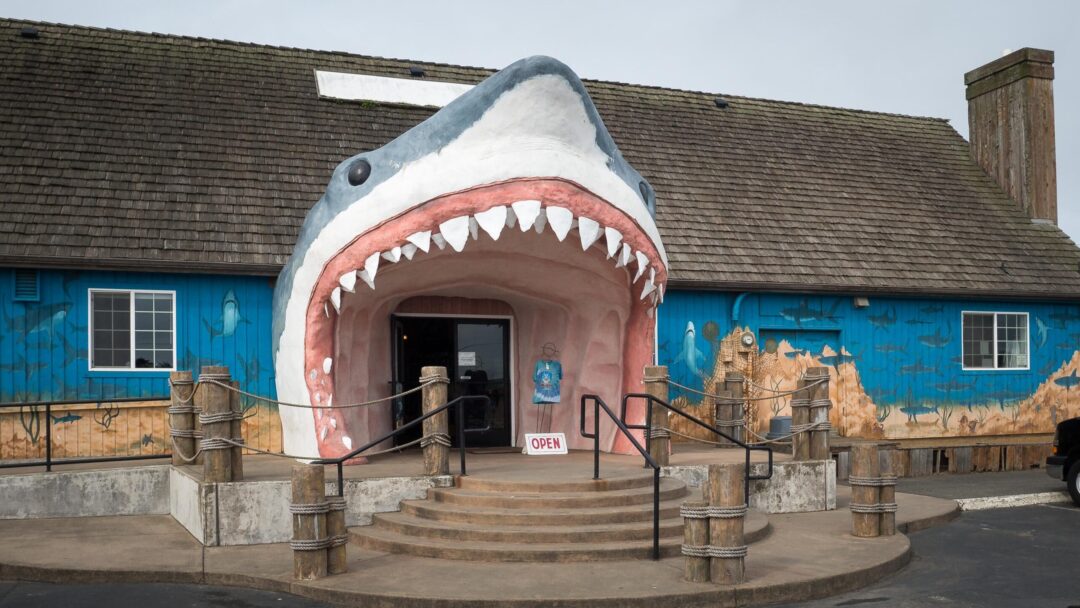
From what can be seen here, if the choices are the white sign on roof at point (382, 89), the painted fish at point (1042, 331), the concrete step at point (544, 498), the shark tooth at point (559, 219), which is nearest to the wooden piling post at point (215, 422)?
the concrete step at point (544, 498)

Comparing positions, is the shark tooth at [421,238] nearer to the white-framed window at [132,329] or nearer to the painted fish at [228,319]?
the painted fish at [228,319]


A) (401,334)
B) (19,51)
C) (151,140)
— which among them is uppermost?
(19,51)

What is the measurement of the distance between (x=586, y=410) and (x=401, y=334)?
2191mm

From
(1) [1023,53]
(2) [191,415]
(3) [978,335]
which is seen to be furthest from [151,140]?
(1) [1023,53]

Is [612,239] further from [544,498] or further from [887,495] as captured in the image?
[887,495]

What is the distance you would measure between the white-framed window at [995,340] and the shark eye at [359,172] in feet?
32.3

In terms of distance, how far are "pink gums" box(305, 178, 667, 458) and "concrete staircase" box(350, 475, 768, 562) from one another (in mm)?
1279

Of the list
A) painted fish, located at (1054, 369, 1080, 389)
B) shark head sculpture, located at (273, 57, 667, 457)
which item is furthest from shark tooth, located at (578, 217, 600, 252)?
painted fish, located at (1054, 369, 1080, 389)

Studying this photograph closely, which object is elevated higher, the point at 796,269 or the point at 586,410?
the point at 796,269

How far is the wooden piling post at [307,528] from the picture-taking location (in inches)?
263

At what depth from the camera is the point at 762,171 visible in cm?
1569

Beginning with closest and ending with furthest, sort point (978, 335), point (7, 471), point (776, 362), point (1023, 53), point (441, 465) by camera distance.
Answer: point (441, 465) → point (7, 471) → point (776, 362) → point (978, 335) → point (1023, 53)

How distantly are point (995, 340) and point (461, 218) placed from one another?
33.0 feet

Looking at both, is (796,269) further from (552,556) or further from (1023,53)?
(552,556)
